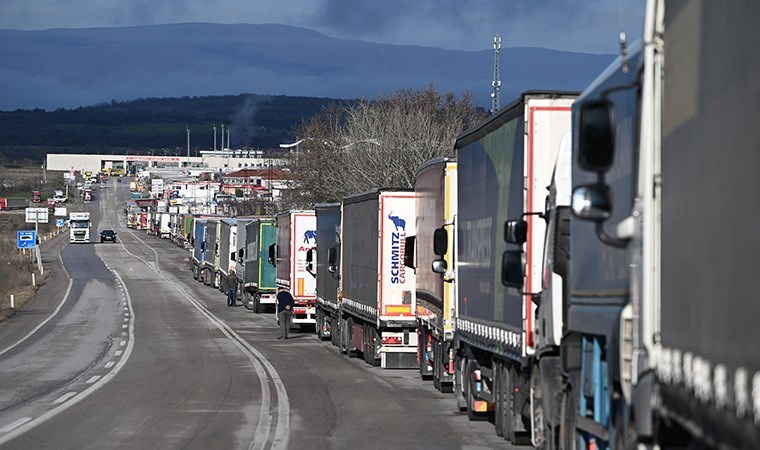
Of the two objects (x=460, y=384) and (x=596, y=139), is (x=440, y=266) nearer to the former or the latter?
(x=460, y=384)

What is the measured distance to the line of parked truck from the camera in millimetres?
4852

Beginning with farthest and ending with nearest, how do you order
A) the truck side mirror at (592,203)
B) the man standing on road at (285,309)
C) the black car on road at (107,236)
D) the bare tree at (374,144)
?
the black car on road at (107,236)
the bare tree at (374,144)
the man standing on road at (285,309)
the truck side mirror at (592,203)

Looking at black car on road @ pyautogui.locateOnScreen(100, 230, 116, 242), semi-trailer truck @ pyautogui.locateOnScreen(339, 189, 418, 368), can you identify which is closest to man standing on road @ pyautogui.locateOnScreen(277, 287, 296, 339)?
semi-trailer truck @ pyautogui.locateOnScreen(339, 189, 418, 368)

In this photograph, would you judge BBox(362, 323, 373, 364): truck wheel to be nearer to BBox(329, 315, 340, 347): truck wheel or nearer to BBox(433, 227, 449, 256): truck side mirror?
BBox(329, 315, 340, 347): truck wheel

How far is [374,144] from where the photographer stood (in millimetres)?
68750

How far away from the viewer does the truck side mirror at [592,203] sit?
7.32m

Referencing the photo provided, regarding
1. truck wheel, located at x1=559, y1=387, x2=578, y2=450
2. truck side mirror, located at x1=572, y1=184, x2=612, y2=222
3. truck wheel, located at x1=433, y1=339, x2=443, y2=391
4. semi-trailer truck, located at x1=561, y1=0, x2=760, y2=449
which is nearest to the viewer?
semi-trailer truck, located at x1=561, y1=0, x2=760, y2=449

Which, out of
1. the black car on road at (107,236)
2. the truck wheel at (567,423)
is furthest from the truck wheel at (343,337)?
the black car on road at (107,236)

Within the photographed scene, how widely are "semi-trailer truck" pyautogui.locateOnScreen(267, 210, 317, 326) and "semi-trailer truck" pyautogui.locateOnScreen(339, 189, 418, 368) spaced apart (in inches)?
375

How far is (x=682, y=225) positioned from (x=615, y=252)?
2.94m

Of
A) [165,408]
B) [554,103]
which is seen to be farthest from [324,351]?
[554,103]

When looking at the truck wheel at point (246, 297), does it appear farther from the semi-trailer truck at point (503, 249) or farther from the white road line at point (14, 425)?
the white road line at point (14, 425)

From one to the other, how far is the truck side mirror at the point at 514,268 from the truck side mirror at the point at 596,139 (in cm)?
660

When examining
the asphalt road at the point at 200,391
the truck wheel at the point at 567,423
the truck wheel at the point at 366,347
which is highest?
the truck wheel at the point at 567,423
